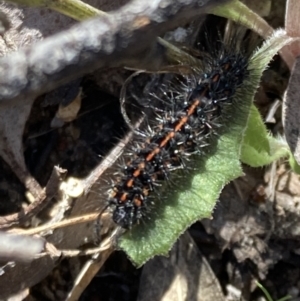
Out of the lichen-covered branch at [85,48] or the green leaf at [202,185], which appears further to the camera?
the green leaf at [202,185]

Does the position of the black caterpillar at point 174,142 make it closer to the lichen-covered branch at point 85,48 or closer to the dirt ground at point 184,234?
the dirt ground at point 184,234

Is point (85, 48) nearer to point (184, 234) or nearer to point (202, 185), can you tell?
point (202, 185)

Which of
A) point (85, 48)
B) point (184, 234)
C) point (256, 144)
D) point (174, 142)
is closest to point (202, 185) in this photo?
point (174, 142)

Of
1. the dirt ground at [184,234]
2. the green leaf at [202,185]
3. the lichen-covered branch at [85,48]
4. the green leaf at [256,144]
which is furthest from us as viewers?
the dirt ground at [184,234]

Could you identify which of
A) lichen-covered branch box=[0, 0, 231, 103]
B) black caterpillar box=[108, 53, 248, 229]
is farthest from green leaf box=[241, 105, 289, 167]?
lichen-covered branch box=[0, 0, 231, 103]

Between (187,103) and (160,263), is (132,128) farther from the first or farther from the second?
(160,263)

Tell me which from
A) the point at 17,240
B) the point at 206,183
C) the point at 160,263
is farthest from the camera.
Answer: the point at 160,263

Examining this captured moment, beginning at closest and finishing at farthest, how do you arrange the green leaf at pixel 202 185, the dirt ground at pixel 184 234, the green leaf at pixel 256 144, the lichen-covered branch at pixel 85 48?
the lichen-covered branch at pixel 85 48 < the green leaf at pixel 202 185 < the green leaf at pixel 256 144 < the dirt ground at pixel 184 234

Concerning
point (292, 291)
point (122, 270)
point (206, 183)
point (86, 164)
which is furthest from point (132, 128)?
point (292, 291)

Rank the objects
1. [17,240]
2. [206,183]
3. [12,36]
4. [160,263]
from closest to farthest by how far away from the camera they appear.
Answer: [17,240]
[206,183]
[12,36]
[160,263]

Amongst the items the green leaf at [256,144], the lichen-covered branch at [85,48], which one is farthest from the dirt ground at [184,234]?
the lichen-covered branch at [85,48]

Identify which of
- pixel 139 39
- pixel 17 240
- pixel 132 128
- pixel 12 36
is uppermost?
pixel 139 39
